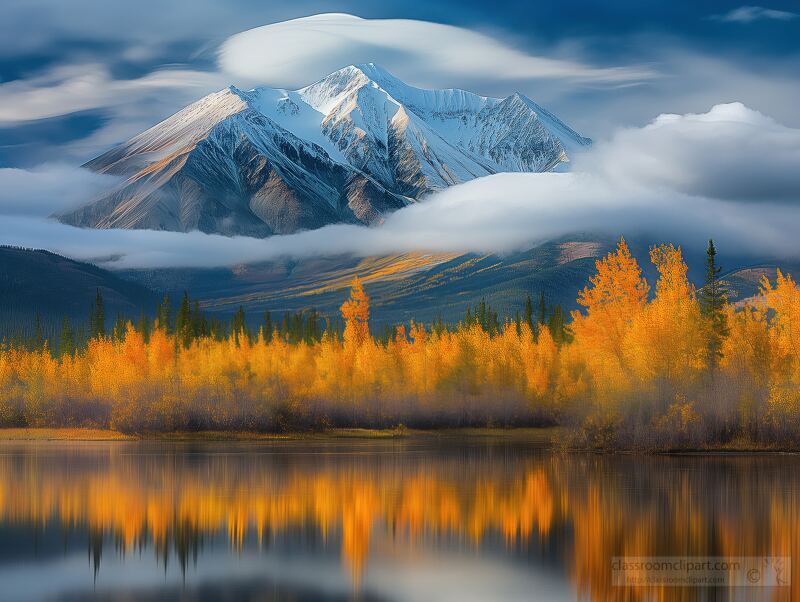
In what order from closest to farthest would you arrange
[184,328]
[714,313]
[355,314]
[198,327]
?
[714,313] → [355,314] → [184,328] → [198,327]

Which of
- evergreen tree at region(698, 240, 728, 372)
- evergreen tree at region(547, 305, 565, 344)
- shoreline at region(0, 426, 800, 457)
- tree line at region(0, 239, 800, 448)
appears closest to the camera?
tree line at region(0, 239, 800, 448)

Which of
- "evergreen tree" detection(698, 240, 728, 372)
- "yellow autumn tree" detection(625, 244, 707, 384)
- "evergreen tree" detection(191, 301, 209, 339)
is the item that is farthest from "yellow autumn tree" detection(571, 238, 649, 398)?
"evergreen tree" detection(191, 301, 209, 339)

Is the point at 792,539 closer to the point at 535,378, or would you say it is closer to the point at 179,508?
the point at 179,508

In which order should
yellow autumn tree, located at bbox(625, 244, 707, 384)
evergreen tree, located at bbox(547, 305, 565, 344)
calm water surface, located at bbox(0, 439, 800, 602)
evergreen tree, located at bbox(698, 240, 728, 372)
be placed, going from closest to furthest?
calm water surface, located at bbox(0, 439, 800, 602)
yellow autumn tree, located at bbox(625, 244, 707, 384)
evergreen tree, located at bbox(698, 240, 728, 372)
evergreen tree, located at bbox(547, 305, 565, 344)

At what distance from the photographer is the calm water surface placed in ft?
104

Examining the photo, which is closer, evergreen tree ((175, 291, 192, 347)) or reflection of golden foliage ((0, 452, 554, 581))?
reflection of golden foliage ((0, 452, 554, 581))

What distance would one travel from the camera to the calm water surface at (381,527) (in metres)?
31.8

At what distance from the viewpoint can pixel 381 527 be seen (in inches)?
1684

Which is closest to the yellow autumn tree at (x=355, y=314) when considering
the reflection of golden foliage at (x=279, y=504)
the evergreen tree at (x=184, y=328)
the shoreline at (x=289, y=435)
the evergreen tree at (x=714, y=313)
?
the shoreline at (x=289, y=435)

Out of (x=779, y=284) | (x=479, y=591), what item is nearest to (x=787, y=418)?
(x=779, y=284)

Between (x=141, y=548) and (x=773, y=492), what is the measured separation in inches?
1159

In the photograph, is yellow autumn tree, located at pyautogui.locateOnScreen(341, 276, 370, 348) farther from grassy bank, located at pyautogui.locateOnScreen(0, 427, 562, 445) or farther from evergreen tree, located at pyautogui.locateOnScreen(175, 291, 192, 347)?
evergreen tree, located at pyautogui.locateOnScreen(175, 291, 192, 347)

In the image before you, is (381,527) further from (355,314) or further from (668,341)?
(355,314)

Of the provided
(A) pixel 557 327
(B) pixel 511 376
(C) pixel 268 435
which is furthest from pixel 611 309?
(A) pixel 557 327
